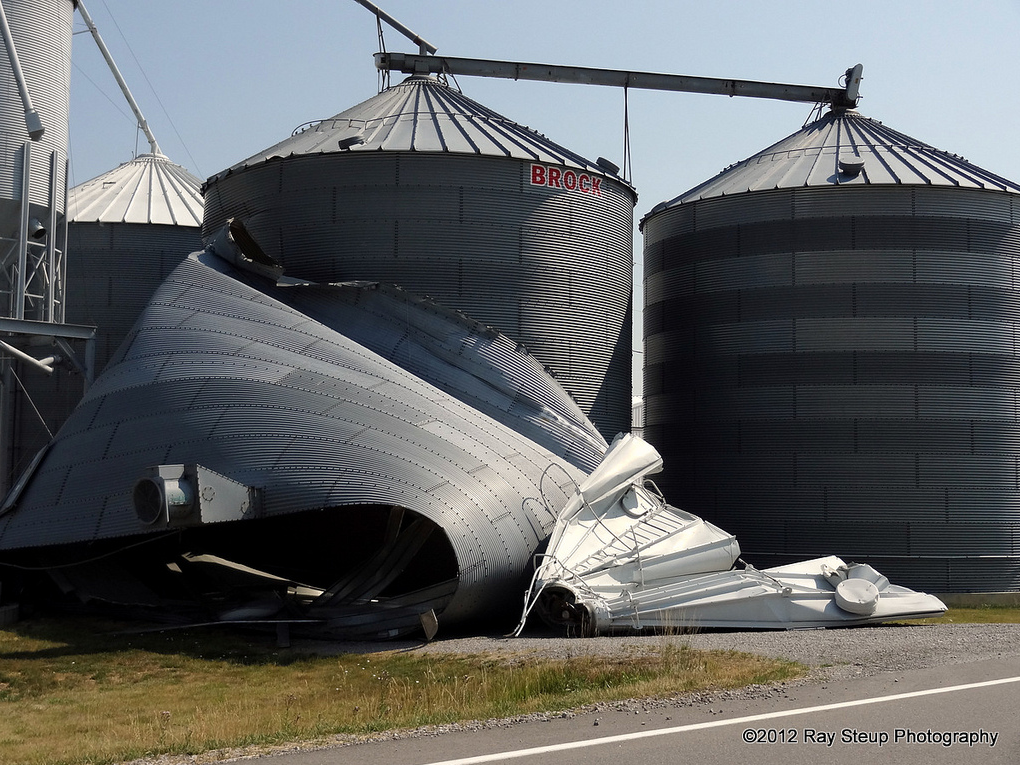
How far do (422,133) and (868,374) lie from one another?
1372 cm

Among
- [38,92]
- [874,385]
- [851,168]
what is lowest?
[874,385]

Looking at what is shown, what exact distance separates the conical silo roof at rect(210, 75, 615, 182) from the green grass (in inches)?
562

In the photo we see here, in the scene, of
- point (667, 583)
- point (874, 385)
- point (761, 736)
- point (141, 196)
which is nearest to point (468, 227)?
point (667, 583)

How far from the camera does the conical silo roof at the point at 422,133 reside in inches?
1123

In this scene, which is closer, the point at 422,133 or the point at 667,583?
the point at 667,583

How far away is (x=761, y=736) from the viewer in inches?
384

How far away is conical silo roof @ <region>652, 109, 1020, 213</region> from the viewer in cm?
3088

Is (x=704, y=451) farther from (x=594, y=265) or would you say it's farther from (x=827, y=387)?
(x=594, y=265)

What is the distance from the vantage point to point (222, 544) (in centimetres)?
2427

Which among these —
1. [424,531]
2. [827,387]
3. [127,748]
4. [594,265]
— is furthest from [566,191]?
[127,748]

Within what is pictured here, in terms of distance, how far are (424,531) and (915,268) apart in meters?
16.9

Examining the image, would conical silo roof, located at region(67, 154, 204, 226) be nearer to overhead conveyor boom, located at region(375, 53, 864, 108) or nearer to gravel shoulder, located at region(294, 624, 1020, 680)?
overhead conveyor boom, located at region(375, 53, 864, 108)

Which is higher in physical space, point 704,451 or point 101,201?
point 101,201

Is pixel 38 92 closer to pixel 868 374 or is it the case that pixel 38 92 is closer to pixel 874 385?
pixel 868 374
